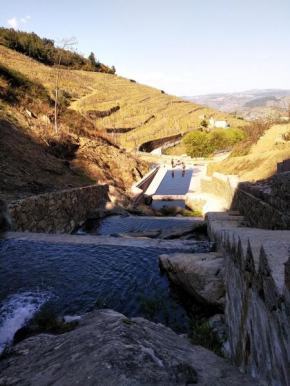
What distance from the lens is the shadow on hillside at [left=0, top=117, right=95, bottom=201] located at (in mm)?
11172

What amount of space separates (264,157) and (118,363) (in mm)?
11618

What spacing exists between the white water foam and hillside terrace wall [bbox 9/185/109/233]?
165 inches

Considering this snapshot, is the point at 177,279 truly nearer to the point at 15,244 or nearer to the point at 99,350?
the point at 99,350

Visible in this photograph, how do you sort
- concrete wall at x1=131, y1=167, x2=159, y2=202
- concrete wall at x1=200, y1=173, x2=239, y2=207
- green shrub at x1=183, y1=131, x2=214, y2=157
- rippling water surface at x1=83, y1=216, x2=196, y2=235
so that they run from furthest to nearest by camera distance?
green shrub at x1=183, y1=131, x2=214, y2=157, concrete wall at x1=131, y1=167, x2=159, y2=202, rippling water surface at x1=83, y1=216, x2=196, y2=235, concrete wall at x1=200, y1=173, x2=239, y2=207

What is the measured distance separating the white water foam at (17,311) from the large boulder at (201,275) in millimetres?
2442

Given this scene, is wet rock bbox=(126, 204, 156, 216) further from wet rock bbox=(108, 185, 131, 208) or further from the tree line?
the tree line

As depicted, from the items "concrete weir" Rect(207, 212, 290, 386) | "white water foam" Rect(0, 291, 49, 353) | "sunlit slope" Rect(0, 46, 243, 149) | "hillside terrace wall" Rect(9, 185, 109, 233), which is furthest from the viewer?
"sunlit slope" Rect(0, 46, 243, 149)

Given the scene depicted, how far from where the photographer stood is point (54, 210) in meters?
11.1

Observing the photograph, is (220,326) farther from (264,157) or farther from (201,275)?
(264,157)

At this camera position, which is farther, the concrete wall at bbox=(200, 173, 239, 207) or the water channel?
the concrete wall at bbox=(200, 173, 239, 207)

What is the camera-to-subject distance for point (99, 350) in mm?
1932

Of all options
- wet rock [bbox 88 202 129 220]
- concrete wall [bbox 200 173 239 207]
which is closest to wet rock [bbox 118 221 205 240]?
concrete wall [bbox 200 173 239 207]

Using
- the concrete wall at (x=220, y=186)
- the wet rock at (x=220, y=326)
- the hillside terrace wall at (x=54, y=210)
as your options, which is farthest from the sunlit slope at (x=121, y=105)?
the wet rock at (x=220, y=326)

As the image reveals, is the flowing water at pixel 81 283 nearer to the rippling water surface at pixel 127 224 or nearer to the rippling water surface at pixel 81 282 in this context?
the rippling water surface at pixel 81 282
